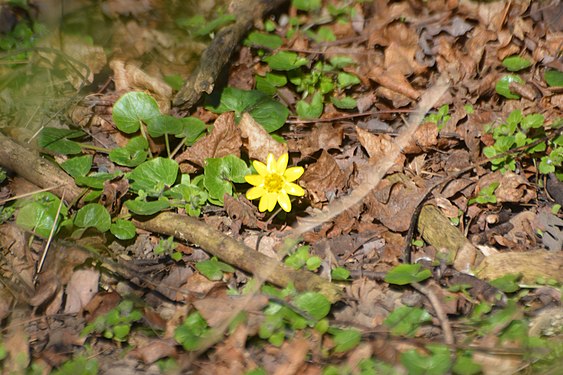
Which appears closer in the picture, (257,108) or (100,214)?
(100,214)

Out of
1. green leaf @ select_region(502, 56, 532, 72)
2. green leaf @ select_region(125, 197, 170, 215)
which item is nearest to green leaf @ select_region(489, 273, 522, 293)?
green leaf @ select_region(502, 56, 532, 72)

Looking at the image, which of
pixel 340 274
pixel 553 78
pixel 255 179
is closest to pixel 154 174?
pixel 255 179

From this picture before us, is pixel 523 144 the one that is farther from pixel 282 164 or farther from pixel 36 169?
pixel 36 169

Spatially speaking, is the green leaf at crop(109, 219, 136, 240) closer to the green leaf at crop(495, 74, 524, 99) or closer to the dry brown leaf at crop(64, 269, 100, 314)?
the dry brown leaf at crop(64, 269, 100, 314)

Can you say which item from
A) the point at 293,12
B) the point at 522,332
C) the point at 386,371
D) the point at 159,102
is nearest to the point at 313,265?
the point at 386,371

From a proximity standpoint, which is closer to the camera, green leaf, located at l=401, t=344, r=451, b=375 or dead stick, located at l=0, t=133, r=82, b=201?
green leaf, located at l=401, t=344, r=451, b=375

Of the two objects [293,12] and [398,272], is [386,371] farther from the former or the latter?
[293,12]

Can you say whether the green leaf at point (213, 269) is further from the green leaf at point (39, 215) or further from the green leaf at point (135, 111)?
the green leaf at point (135, 111)
